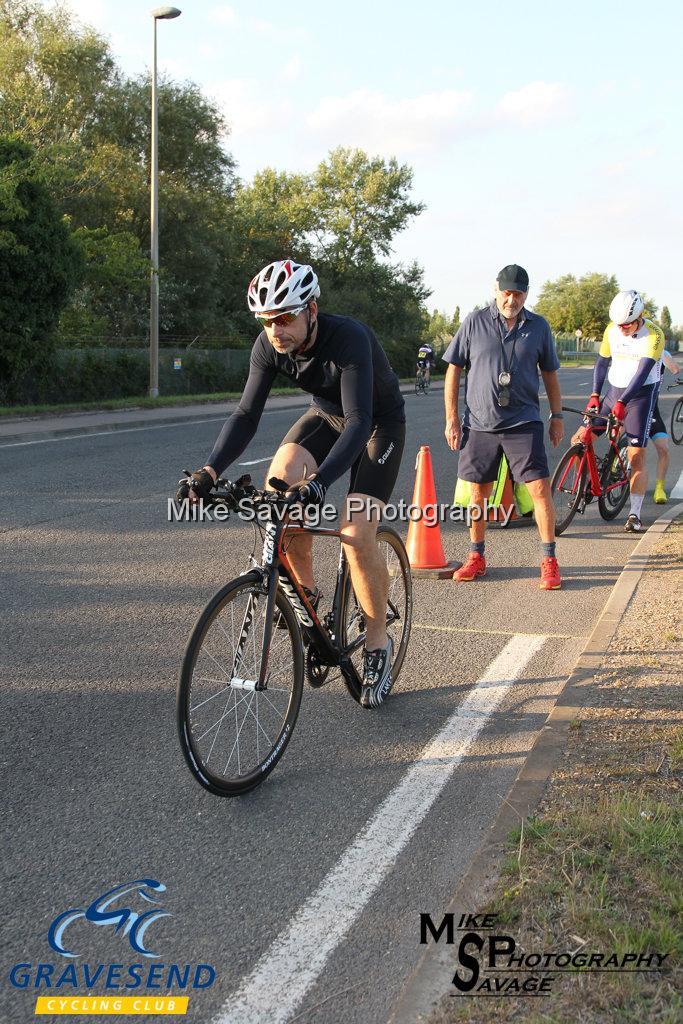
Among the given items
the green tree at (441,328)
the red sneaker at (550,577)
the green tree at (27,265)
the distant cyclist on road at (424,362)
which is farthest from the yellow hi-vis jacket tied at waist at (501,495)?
the green tree at (441,328)

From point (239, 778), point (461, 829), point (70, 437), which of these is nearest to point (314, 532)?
point (239, 778)

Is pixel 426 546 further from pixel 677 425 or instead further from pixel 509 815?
pixel 677 425

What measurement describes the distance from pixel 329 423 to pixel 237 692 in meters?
1.36

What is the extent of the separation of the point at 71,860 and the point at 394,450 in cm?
223

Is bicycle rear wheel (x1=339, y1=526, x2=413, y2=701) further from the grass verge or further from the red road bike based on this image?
the red road bike

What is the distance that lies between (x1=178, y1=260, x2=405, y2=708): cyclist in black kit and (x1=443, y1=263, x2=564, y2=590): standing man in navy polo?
240cm

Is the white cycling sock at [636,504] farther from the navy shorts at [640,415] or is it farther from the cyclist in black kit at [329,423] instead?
the cyclist in black kit at [329,423]

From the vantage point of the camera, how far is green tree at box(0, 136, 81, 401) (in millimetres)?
21188

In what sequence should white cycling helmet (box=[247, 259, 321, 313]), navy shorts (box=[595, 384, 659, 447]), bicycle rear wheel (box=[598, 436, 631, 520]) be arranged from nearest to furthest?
white cycling helmet (box=[247, 259, 321, 313])
navy shorts (box=[595, 384, 659, 447])
bicycle rear wheel (box=[598, 436, 631, 520])

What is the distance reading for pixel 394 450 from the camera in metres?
4.58

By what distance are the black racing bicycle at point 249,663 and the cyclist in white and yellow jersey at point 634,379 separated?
18.3ft

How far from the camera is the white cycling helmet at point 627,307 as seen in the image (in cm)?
871

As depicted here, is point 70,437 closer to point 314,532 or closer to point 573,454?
point 573,454

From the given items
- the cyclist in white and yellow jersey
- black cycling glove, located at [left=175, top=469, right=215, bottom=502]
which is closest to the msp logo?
black cycling glove, located at [left=175, top=469, right=215, bottom=502]
